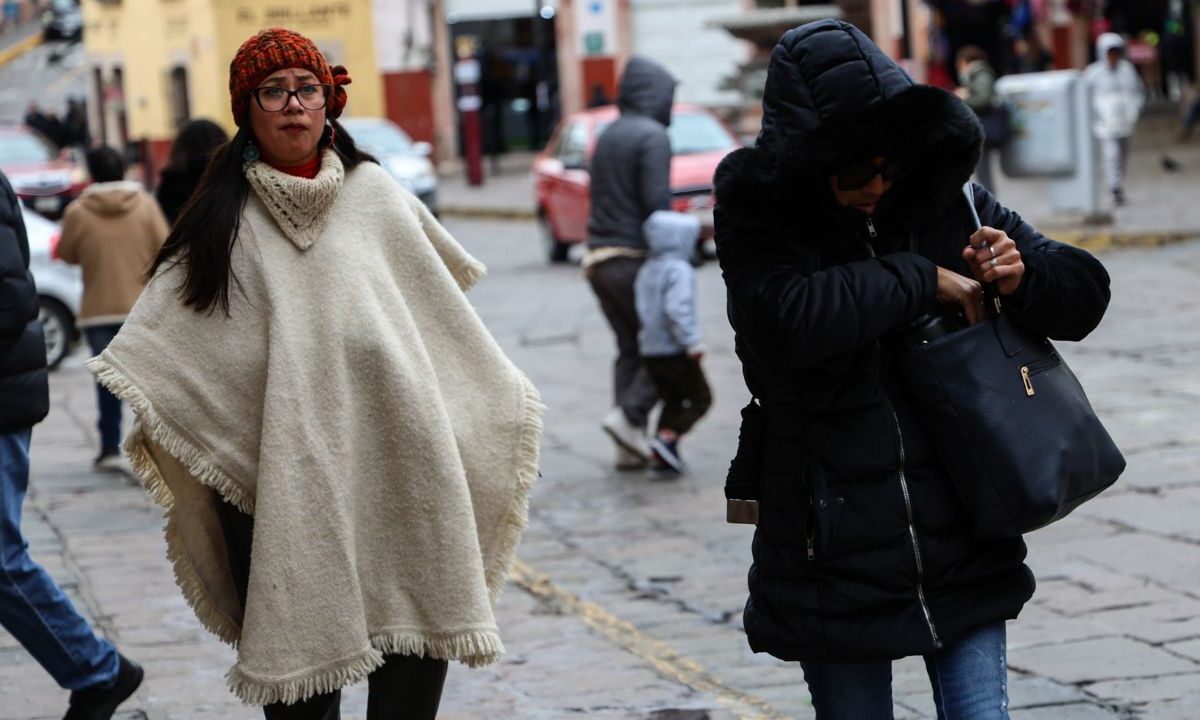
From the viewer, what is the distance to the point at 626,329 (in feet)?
30.6

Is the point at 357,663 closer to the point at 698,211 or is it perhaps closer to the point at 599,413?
the point at 599,413

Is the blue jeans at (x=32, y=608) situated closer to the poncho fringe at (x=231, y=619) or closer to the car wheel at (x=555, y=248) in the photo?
the poncho fringe at (x=231, y=619)

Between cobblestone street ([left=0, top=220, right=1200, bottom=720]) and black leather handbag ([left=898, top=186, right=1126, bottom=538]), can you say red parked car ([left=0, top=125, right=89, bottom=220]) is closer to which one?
cobblestone street ([left=0, top=220, right=1200, bottom=720])

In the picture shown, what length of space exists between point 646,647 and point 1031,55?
26974 millimetres

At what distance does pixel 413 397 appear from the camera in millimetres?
3822

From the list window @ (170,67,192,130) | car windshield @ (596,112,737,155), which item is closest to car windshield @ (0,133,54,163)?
car windshield @ (596,112,737,155)

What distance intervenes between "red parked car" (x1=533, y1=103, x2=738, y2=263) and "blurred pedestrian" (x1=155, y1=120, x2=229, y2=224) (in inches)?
354

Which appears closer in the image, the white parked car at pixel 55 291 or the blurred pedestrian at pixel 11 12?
the white parked car at pixel 55 291

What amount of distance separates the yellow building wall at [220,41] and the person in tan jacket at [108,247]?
1024 inches

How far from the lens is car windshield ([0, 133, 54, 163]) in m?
27.2

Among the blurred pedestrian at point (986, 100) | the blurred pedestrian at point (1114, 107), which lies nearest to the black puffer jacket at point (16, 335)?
the blurred pedestrian at point (986, 100)

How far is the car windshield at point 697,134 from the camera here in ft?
65.2

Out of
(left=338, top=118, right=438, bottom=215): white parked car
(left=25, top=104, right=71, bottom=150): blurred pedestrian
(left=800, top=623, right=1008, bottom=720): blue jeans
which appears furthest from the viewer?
(left=25, top=104, right=71, bottom=150): blurred pedestrian

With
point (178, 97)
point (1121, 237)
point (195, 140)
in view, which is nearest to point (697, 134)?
point (1121, 237)
